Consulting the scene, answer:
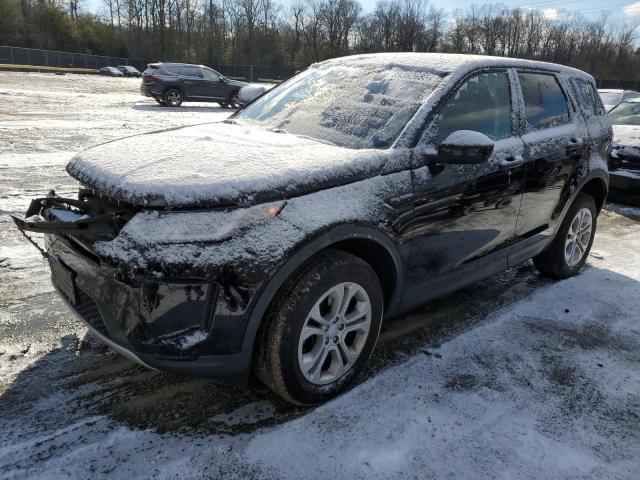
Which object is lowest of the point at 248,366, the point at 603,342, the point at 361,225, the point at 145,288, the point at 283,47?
the point at 603,342

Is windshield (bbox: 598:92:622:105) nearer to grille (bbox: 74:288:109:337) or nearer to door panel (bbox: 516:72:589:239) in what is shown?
door panel (bbox: 516:72:589:239)

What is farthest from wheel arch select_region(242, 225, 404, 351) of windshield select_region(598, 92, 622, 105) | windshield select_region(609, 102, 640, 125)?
windshield select_region(598, 92, 622, 105)

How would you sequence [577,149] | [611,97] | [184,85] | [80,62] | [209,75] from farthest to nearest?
[80,62]
[209,75]
[184,85]
[611,97]
[577,149]

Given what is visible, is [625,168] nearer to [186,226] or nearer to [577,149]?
[577,149]

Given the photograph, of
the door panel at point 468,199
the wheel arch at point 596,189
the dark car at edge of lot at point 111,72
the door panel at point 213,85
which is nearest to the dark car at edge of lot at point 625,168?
the wheel arch at point 596,189

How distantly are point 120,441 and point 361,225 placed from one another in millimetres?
1537

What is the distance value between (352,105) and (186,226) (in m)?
1.53

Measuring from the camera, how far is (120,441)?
94.6 inches

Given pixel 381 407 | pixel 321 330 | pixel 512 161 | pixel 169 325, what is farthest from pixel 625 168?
pixel 169 325

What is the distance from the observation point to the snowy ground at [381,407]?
2338 millimetres

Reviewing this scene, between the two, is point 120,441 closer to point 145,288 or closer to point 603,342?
point 145,288

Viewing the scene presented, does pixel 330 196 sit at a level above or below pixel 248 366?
above

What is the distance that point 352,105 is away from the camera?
3264mm

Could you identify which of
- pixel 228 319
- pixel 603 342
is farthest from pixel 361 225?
pixel 603 342
